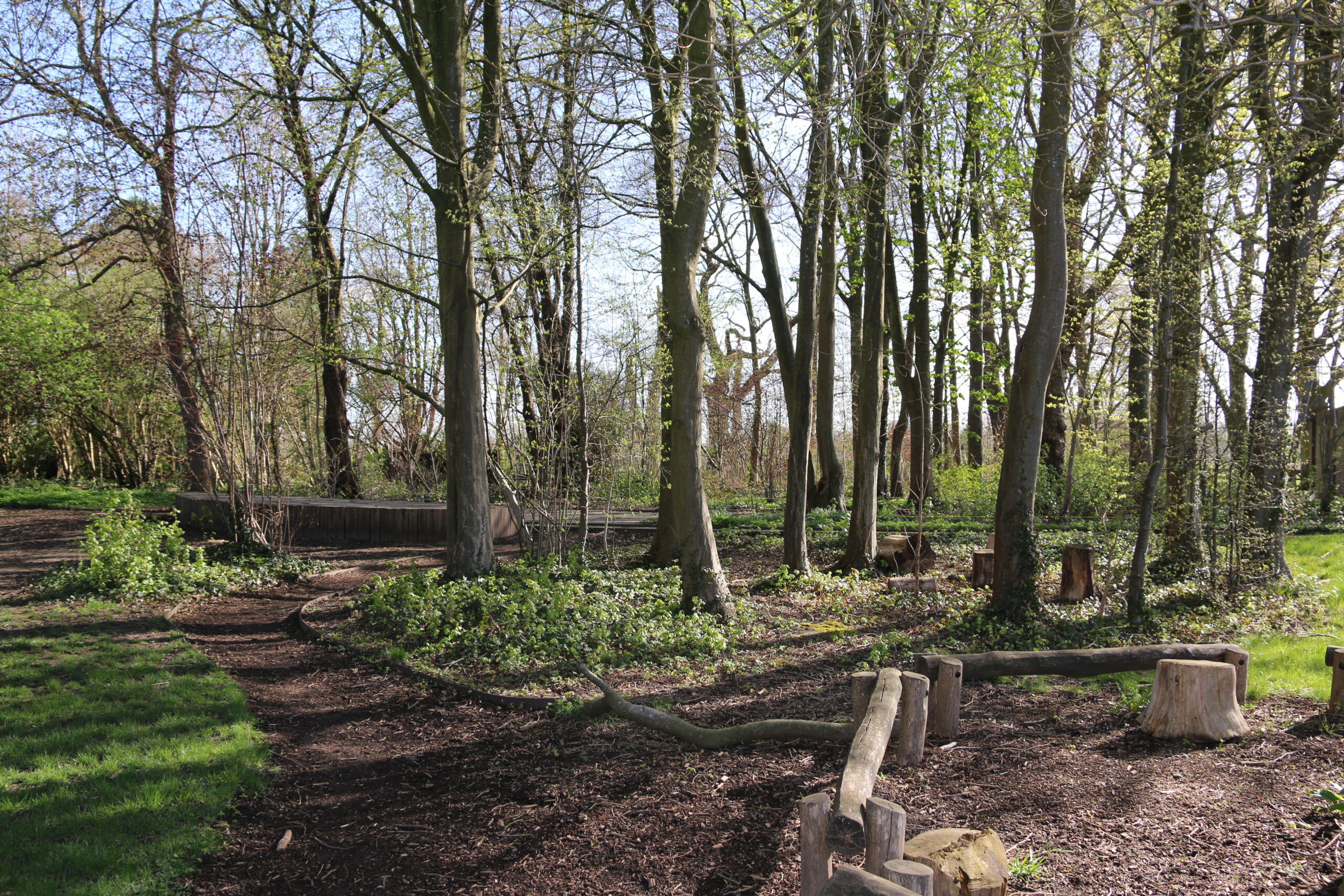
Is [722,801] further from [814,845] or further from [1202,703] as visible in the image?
[1202,703]

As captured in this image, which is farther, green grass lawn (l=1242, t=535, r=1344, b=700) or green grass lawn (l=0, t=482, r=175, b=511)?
green grass lawn (l=0, t=482, r=175, b=511)

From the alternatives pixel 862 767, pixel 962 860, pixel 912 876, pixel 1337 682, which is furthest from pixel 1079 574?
pixel 912 876

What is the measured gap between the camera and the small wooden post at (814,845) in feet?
9.28

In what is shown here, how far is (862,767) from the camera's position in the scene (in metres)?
3.31

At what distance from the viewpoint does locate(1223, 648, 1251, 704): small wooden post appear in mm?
5273

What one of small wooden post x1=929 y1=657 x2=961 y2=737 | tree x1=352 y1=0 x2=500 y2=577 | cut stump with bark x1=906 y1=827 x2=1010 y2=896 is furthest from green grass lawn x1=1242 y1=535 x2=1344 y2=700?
tree x1=352 y1=0 x2=500 y2=577

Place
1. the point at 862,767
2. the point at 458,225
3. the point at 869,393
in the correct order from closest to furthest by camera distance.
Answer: the point at 862,767
the point at 458,225
the point at 869,393

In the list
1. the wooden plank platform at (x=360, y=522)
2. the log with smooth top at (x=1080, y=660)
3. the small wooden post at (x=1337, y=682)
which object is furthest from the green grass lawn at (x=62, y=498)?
the small wooden post at (x=1337, y=682)

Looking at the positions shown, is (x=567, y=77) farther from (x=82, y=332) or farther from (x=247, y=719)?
(x=82, y=332)

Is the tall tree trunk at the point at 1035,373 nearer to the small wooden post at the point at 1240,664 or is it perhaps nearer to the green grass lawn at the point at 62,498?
the small wooden post at the point at 1240,664

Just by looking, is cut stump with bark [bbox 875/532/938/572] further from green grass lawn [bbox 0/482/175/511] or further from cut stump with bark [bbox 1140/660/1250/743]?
green grass lawn [bbox 0/482/175/511]

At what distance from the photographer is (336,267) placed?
13.6m

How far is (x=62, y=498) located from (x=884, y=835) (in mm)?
19833

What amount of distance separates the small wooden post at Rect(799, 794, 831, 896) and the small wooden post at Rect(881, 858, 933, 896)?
400 mm
